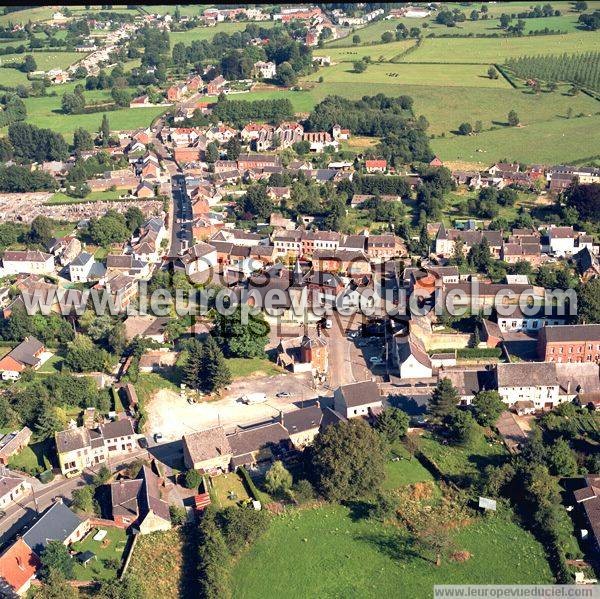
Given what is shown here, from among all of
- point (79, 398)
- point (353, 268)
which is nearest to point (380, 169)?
point (353, 268)

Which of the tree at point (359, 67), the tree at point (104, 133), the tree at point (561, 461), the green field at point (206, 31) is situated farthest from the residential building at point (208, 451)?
the green field at point (206, 31)

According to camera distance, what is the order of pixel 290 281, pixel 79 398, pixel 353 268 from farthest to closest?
pixel 353 268 → pixel 290 281 → pixel 79 398

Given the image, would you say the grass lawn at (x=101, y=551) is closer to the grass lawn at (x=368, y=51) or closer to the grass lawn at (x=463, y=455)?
the grass lawn at (x=463, y=455)

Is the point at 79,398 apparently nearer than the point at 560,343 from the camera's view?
Yes

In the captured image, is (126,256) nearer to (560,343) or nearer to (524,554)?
(560,343)

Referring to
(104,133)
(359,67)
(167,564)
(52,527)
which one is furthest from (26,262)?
(359,67)

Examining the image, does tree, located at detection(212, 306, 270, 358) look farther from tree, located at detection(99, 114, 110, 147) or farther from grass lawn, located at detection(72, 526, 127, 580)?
tree, located at detection(99, 114, 110, 147)

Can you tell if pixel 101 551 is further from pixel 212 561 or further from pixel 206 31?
pixel 206 31
